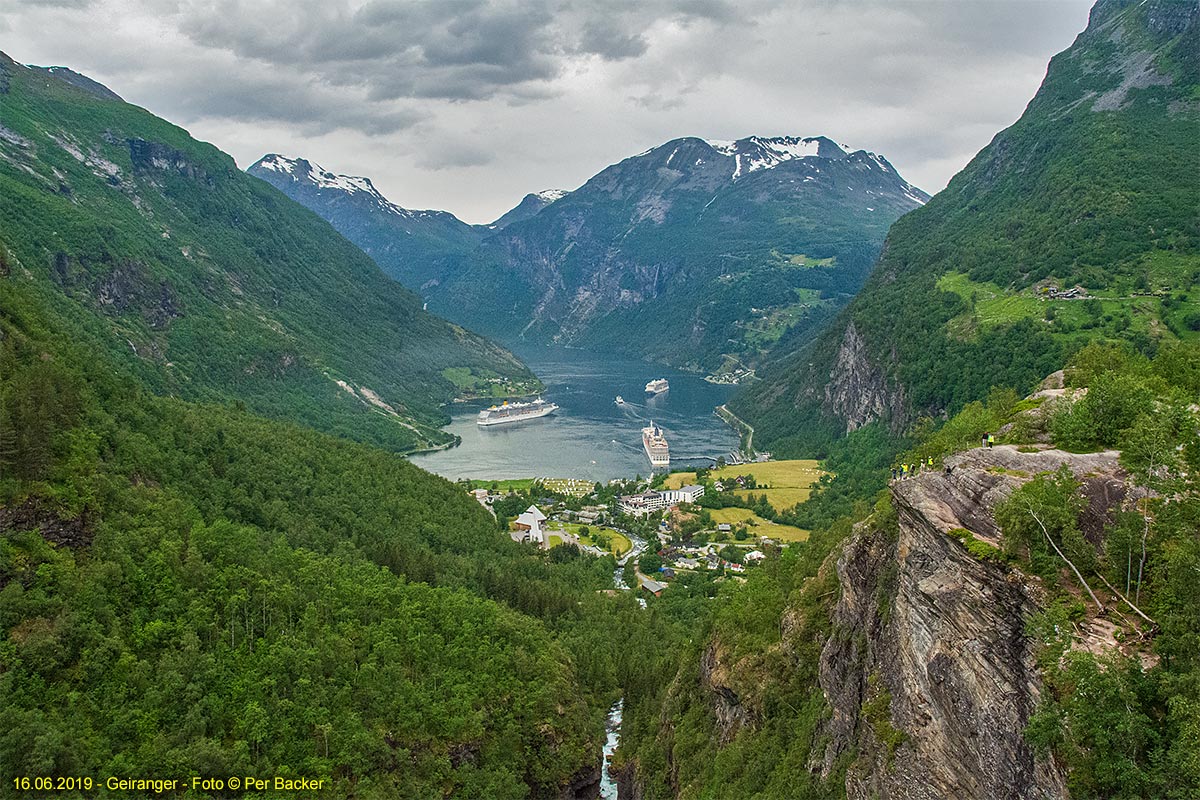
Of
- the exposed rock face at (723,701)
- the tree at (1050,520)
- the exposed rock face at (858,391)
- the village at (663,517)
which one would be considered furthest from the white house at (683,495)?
the tree at (1050,520)

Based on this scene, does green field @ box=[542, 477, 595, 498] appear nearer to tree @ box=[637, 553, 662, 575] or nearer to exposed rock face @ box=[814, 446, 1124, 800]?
tree @ box=[637, 553, 662, 575]

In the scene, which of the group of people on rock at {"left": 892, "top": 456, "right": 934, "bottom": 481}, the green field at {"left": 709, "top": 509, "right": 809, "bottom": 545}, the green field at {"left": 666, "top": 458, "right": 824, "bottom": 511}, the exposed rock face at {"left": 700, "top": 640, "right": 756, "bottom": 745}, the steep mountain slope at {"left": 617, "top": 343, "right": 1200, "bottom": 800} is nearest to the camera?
the steep mountain slope at {"left": 617, "top": 343, "right": 1200, "bottom": 800}

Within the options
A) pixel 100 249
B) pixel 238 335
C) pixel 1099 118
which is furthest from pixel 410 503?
pixel 1099 118

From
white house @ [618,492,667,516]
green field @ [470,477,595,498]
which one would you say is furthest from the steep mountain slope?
green field @ [470,477,595,498]

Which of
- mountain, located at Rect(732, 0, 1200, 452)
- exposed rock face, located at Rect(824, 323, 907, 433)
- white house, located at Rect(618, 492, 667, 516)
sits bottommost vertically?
white house, located at Rect(618, 492, 667, 516)

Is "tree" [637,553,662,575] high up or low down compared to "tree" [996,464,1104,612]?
down
